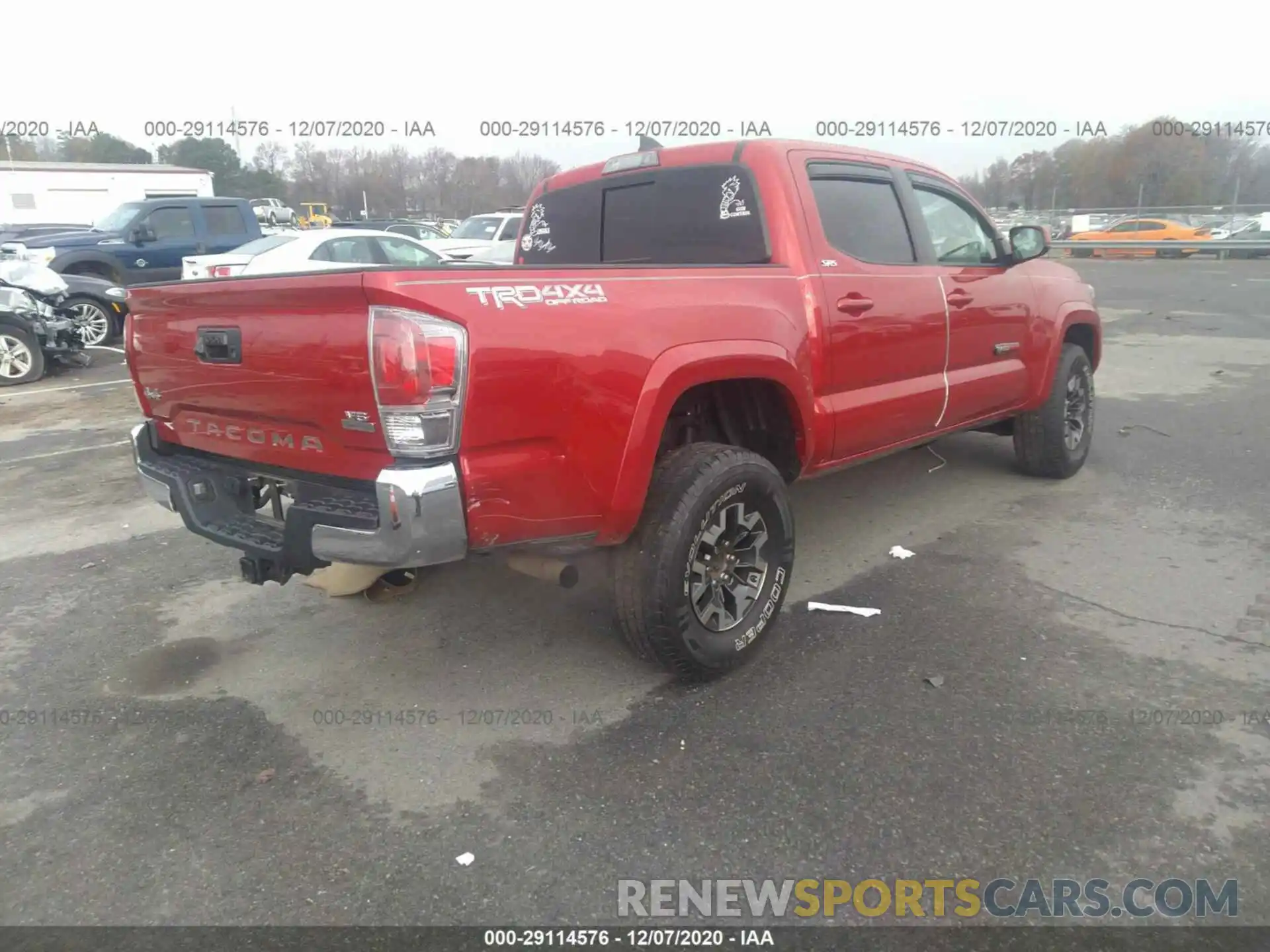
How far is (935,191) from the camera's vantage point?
483 cm

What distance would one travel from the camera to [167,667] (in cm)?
361

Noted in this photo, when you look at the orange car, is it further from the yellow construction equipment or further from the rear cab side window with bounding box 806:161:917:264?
the yellow construction equipment

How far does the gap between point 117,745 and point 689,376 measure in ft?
7.69

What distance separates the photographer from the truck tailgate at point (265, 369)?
2590mm

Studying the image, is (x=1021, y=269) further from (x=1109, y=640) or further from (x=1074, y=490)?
(x=1109, y=640)

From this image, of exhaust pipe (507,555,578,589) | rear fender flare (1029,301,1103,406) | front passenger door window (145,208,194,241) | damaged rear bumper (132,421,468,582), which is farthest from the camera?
front passenger door window (145,208,194,241)

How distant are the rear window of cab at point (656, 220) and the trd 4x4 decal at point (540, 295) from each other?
1.02 metres

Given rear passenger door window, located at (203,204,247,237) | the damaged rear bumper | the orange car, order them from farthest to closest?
the orange car, rear passenger door window, located at (203,204,247,237), the damaged rear bumper

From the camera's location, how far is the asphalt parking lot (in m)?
2.44

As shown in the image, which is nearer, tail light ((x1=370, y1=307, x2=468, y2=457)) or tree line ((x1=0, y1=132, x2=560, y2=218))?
tail light ((x1=370, y1=307, x2=468, y2=457))

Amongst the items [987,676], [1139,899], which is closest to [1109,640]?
[987,676]

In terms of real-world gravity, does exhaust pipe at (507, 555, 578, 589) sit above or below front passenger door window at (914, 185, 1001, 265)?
below

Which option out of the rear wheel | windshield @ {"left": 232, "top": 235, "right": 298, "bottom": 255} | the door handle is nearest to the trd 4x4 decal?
the door handle

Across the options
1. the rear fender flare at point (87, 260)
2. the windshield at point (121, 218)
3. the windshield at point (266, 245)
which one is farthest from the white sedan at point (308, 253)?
the windshield at point (121, 218)
